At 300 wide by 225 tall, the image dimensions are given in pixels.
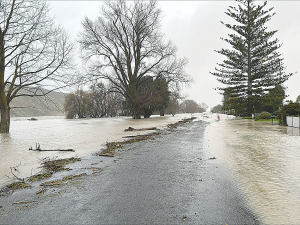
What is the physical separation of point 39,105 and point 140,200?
28751 millimetres

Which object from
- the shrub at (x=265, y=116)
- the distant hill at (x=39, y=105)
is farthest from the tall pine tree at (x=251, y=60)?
the distant hill at (x=39, y=105)

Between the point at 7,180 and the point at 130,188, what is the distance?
291cm

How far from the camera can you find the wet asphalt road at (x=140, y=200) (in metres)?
2.87

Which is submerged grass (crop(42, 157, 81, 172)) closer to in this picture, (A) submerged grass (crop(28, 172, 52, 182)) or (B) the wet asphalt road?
(A) submerged grass (crop(28, 172, 52, 182))

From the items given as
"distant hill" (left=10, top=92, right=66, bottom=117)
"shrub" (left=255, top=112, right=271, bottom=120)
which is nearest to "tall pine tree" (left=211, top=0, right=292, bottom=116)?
"shrub" (left=255, top=112, right=271, bottom=120)

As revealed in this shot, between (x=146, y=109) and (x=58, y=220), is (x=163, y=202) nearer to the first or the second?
(x=58, y=220)

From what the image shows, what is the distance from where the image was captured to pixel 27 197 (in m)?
3.69

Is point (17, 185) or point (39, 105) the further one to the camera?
point (39, 105)

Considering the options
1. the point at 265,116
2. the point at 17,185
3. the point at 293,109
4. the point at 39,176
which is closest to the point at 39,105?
the point at 39,176

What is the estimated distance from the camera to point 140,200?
3451 millimetres

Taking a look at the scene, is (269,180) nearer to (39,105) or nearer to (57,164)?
(57,164)

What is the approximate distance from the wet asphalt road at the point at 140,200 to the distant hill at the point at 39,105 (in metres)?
12.1

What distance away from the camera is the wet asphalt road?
2869mm

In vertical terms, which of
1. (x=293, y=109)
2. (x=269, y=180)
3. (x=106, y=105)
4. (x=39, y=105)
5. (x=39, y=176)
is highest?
(x=106, y=105)
